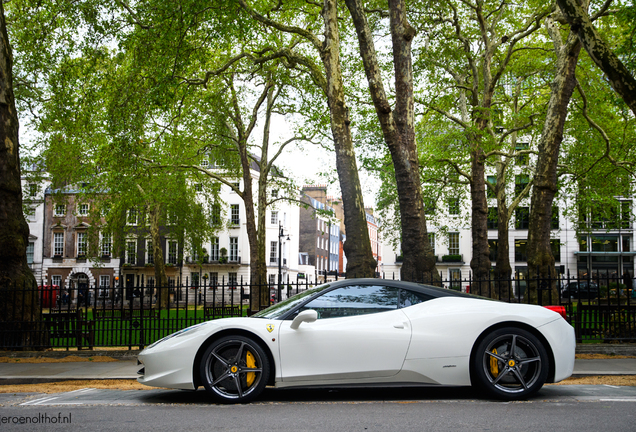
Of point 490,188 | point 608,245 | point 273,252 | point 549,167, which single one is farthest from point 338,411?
point 273,252

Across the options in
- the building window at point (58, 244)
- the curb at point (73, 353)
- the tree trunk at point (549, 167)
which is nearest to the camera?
the curb at point (73, 353)

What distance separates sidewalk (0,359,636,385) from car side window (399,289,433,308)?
3.49 meters

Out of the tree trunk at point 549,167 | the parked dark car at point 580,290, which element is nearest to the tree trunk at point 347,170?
the parked dark car at point 580,290

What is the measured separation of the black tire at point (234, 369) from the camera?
5.53m

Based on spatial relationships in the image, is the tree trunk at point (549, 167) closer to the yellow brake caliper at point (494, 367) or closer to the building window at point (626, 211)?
the yellow brake caliper at point (494, 367)

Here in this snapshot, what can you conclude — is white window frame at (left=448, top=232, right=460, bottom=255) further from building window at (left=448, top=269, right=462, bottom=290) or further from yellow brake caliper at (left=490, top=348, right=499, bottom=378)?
yellow brake caliper at (left=490, top=348, right=499, bottom=378)

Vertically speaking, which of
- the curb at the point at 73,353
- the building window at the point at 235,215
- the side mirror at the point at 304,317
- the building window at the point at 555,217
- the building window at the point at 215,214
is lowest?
the curb at the point at 73,353

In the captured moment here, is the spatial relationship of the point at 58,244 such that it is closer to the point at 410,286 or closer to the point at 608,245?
the point at 608,245

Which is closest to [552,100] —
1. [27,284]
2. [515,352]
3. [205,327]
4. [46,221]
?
[515,352]

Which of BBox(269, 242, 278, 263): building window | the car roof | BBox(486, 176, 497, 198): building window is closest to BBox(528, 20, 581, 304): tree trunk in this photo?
the car roof

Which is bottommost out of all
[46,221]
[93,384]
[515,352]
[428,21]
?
[93,384]

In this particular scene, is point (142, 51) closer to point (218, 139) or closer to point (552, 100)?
point (552, 100)

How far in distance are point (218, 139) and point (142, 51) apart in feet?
52.2

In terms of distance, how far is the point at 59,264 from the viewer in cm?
6206
